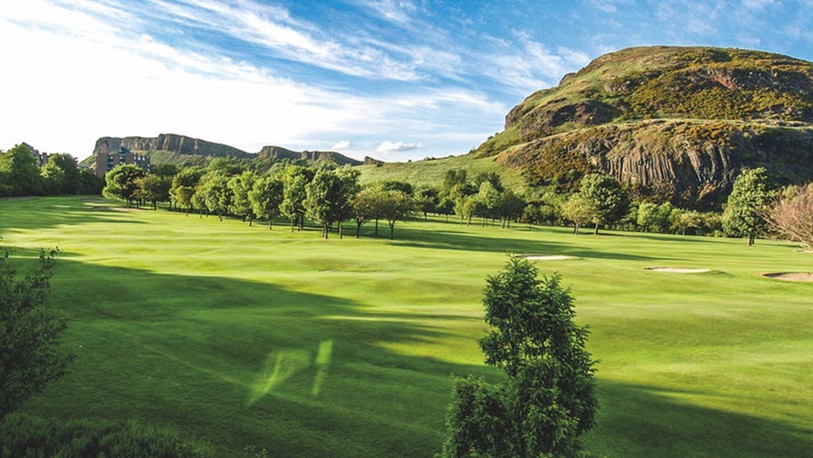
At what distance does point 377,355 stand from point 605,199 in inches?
4214

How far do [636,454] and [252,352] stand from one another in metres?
14.1

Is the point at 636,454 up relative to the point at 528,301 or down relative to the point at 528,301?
down

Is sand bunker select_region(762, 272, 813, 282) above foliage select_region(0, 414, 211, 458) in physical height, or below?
above

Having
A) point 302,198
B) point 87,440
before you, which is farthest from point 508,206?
point 87,440

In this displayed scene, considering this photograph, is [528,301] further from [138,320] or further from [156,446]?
[138,320]

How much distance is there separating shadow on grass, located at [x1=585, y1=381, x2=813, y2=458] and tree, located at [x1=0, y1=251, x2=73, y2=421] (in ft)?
45.4

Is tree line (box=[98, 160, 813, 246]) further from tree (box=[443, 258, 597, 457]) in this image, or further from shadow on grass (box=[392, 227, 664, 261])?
tree (box=[443, 258, 597, 457])

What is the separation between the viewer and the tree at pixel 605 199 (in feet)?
366

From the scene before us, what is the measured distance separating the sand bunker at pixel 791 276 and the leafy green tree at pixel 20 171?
16988 centimetres

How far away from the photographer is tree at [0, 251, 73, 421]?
9.92 metres

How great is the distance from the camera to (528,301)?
1015cm

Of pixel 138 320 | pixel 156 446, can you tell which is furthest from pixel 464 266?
pixel 156 446

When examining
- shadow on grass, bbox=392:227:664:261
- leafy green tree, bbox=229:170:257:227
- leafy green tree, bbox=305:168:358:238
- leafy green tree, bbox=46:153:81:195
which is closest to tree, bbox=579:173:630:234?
shadow on grass, bbox=392:227:664:261

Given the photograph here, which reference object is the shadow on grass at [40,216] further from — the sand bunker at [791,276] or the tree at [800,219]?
the tree at [800,219]
